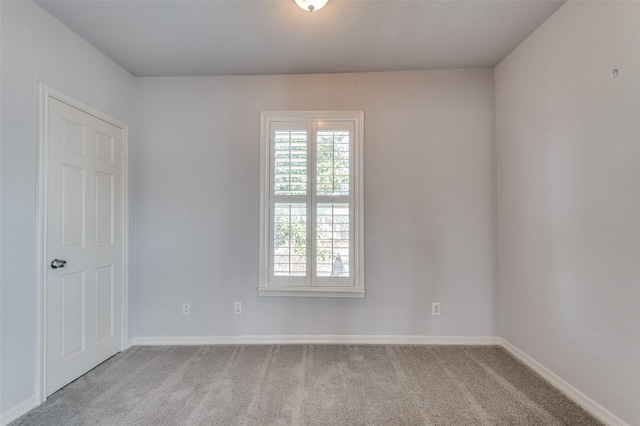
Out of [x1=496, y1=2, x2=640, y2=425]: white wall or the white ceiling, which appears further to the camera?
the white ceiling

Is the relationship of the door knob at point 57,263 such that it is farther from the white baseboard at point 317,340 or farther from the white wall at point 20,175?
the white baseboard at point 317,340

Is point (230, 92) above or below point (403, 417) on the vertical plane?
above

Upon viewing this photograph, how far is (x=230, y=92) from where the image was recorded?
285 centimetres

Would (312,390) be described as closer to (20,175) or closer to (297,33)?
(20,175)

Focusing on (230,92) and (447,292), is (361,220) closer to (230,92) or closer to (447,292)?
(447,292)

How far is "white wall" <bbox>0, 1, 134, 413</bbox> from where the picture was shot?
5.62ft

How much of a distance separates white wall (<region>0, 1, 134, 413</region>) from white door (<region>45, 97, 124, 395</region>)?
0.36 ft

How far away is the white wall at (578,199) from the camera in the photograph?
1556 millimetres

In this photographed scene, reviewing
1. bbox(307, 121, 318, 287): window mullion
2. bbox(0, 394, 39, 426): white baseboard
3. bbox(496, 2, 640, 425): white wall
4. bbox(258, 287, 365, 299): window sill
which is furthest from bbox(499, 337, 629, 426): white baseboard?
bbox(0, 394, 39, 426): white baseboard

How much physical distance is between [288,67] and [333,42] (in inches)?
22.2

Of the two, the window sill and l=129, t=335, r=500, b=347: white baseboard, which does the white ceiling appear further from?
l=129, t=335, r=500, b=347: white baseboard

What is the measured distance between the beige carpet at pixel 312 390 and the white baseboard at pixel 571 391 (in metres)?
0.05

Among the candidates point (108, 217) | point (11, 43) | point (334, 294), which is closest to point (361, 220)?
point (334, 294)

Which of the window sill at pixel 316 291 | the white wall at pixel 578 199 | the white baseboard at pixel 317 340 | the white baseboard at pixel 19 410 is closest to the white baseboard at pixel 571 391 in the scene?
the white wall at pixel 578 199
